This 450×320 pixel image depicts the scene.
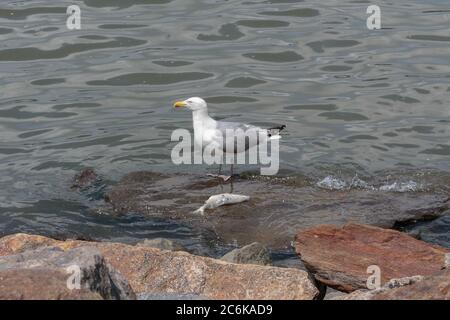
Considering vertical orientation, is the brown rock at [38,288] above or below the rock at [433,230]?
above

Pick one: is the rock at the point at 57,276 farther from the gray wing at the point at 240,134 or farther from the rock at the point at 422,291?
the gray wing at the point at 240,134

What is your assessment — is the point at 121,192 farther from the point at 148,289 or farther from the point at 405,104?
the point at 405,104

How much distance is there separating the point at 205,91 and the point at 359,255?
6381mm

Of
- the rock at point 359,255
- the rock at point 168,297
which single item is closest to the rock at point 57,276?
the rock at point 168,297

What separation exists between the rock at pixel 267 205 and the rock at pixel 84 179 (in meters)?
0.39

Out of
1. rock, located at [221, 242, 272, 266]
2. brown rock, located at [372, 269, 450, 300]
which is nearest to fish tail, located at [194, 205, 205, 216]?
rock, located at [221, 242, 272, 266]

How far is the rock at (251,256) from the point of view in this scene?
7707mm

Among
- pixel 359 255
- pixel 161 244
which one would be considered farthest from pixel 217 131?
pixel 359 255

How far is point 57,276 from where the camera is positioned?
498 centimetres

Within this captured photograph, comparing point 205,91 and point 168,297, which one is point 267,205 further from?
point 205,91

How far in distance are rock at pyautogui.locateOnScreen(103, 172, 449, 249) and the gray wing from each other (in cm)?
48

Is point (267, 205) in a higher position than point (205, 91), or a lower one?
lower

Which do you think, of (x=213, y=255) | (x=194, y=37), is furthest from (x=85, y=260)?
(x=194, y=37)

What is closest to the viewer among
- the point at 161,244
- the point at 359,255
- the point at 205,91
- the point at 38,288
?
the point at 38,288
